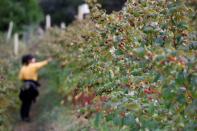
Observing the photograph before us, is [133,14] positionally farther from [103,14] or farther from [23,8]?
[23,8]

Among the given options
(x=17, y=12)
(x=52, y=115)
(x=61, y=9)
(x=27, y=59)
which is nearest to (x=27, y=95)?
(x=27, y=59)

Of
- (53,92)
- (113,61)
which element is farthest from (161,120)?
(53,92)

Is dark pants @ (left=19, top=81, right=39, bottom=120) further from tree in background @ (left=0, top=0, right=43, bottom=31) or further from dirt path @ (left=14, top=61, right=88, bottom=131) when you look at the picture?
tree in background @ (left=0, top=0, right=43, bottom=31)

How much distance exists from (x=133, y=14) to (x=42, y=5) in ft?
113

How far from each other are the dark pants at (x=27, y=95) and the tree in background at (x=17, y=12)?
601 inches

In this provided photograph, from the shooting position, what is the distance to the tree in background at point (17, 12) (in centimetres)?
2792

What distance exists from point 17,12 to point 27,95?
15863 millimetres

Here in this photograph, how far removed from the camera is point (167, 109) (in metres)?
4.56

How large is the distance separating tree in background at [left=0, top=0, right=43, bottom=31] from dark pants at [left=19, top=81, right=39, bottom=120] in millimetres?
15262

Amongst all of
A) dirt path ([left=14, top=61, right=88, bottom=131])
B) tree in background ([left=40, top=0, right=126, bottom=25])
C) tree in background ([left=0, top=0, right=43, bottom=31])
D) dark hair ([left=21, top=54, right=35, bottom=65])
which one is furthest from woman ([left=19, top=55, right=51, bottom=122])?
tree in background ([left=40, top=0, right=126, bottom=25])

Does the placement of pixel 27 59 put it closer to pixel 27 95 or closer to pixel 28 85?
pixel 28 85

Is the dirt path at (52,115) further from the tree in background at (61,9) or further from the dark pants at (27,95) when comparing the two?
the tree in background at (61,9)

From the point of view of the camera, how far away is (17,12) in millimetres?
28359

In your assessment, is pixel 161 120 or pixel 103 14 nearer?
pixel 161 120
